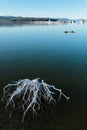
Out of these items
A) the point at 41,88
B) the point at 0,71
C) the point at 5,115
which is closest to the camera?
the point at 5,115

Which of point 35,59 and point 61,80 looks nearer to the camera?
point 61,80

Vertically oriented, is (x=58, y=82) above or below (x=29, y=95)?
below

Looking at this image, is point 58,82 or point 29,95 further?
point 58,82

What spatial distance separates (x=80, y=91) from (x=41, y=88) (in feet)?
11.2

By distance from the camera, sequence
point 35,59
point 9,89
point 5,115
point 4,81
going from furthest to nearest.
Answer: point 35,59
point 4,81
point 9,89
point 5,115

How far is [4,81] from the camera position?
45.1 ft

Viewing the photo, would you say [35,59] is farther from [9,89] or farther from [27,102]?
[27,102]

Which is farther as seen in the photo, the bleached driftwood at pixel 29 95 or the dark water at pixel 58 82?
the bleached driftwood at pixel 29 95

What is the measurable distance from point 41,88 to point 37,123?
2.06m

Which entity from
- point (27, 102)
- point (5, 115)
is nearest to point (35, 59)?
point (27, 102)

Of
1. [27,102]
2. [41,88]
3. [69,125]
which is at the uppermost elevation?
[41,88]

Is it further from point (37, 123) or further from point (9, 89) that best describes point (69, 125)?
point (9, 89)

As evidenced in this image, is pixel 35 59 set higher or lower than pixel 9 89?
higher

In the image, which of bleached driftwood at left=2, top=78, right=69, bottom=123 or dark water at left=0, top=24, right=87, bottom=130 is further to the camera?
bleached driftwood at left=2, top=78, right=69, bottom=123
